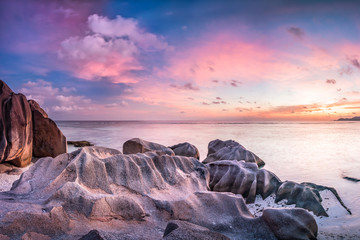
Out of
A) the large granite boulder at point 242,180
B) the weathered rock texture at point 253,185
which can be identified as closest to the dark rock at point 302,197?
the weathered rock texture at point 253,185

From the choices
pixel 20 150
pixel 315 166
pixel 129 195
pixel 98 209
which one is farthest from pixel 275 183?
pixel 20 150

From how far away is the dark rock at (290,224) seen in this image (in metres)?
2.52

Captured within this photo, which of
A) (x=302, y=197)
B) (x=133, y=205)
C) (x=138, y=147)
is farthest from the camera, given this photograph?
(x=138, y=147)

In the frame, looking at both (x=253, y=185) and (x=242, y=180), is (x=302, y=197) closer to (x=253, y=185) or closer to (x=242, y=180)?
(x=253, y=185)

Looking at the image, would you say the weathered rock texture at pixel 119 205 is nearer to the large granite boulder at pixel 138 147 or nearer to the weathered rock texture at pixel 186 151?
the large granite boulder at pixel 138 147

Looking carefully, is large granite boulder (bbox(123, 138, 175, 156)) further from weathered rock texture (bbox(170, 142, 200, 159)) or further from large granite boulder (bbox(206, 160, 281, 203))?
large granite boulder (bbox(206, 160, 281, 203))

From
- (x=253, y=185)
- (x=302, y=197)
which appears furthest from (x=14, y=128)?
(x=302, y=197)

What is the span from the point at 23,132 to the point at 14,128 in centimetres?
37

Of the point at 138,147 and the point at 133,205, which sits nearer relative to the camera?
the point at 133,205

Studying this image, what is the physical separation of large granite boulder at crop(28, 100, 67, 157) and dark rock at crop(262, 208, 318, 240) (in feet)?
25.4

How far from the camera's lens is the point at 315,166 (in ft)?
27.8

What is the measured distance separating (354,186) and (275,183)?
2793 mm

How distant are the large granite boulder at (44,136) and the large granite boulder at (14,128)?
0.36 m

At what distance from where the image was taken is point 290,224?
256 cm
